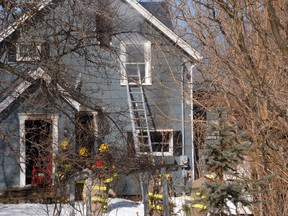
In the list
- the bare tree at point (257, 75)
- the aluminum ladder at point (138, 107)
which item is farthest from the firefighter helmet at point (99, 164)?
the aluminum ladder at point (138, 107)

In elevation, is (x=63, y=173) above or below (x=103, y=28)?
below

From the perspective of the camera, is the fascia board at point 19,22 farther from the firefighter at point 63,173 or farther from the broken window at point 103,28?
the firefighter at point 63,173

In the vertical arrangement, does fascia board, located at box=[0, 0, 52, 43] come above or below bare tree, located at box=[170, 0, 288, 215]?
above

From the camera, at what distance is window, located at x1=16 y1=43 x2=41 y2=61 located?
33.3 ft

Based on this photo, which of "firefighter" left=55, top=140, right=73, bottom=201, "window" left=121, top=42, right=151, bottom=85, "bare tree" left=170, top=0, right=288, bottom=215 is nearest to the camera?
"bare tree" left=170, top=0, right=288, bottom=215

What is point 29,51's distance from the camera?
10242 millimetres

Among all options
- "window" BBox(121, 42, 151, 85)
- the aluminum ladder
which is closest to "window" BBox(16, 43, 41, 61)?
the aluminum ladder

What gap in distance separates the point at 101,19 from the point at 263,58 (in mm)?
3277

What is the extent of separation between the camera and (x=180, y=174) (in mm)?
17672

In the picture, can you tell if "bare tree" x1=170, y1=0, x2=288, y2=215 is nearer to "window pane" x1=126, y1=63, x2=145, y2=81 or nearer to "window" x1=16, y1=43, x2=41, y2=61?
"window" x1=16, y1=43, x2=41, y2=61

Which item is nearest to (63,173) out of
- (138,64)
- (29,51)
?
(29,51)

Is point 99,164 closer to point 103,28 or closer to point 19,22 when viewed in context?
point 19,22

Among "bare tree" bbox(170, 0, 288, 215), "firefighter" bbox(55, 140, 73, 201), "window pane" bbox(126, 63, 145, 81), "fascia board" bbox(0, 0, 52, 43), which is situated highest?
"window pane" bbox(126, 63, 145, 81)

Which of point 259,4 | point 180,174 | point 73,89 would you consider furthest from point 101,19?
point 180,174
